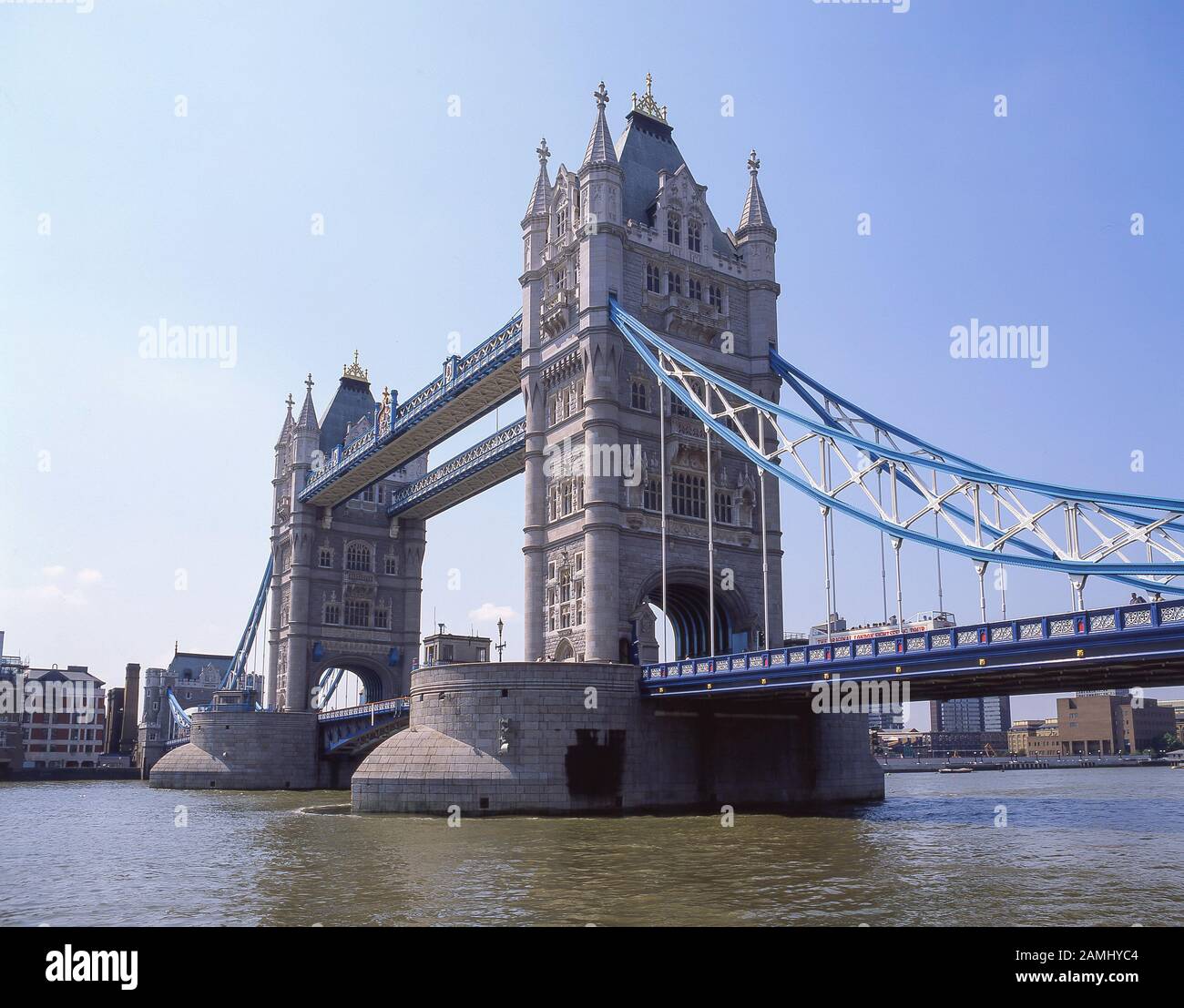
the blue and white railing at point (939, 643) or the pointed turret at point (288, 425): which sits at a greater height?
the pointed turret at point (288, 425)

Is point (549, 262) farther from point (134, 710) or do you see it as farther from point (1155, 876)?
point (134, 710)

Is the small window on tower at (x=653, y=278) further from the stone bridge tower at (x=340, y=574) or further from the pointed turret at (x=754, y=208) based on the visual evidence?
the stone bridge tower at (x=340, y=574)

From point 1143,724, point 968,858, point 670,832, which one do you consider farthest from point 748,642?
point 1143,724

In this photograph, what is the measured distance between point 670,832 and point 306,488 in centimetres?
5826

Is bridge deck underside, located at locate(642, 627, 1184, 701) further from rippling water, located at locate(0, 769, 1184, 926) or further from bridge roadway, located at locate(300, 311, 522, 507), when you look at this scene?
bridge roadway, located at locate(300, 311, 522, 507)

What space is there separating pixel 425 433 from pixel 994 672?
4847 cm

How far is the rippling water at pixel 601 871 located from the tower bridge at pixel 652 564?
4.36 metres

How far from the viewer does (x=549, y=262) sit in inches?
2223

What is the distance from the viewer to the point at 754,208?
58.6m

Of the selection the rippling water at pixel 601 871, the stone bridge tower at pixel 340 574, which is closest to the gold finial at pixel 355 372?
the stone bridge tower at pixel 340 574

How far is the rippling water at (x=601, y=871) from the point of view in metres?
19.7

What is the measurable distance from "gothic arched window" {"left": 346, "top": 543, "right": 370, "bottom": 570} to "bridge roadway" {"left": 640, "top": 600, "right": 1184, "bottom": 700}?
162 feet

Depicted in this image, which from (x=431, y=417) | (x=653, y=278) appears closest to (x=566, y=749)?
(x=653, y=278)

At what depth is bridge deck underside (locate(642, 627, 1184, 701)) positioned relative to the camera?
1151 inches
